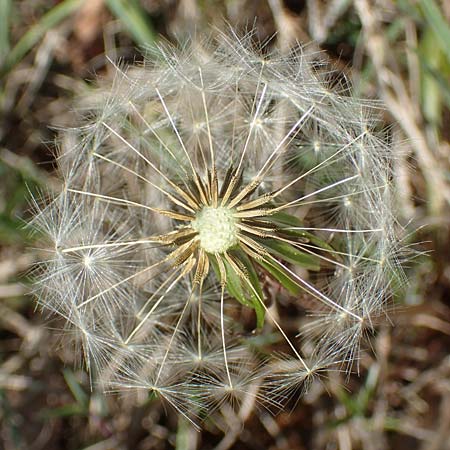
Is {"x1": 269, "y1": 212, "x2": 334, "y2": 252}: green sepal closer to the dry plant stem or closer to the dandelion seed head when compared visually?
the dandelion seed head

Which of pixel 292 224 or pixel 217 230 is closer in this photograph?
pixel 217 230

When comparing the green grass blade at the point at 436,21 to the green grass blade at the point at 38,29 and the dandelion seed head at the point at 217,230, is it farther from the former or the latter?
the green grass blade at the point at 38,29

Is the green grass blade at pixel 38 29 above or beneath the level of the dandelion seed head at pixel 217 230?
above

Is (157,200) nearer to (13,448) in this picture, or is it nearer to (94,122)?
(94,122)

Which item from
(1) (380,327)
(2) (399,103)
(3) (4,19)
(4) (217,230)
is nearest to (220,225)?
(4) (217,230)

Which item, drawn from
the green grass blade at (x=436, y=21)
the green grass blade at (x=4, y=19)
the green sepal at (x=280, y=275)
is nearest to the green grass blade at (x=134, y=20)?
the green grass blade at (x=4, y=19)

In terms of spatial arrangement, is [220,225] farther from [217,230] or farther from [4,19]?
[4,19]

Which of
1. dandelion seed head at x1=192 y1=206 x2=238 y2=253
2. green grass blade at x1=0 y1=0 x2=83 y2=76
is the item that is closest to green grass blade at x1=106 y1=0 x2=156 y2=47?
green grass blade at x1=0 y1=0 x2=83 y2=76
